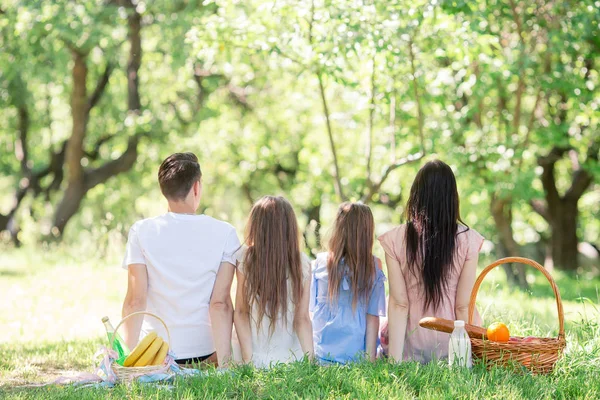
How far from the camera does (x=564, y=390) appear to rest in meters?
4.22

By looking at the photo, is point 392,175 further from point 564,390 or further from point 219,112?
point 564,390

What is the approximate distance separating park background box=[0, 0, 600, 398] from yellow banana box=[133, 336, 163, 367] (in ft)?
1.87

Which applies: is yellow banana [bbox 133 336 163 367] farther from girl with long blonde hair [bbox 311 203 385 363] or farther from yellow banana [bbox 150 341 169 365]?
girl with long blonde hair [bbox 311 203 385 363]

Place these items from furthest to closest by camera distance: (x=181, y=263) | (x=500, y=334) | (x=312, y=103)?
(x=312, y=103), (x=181, y=263), (x=500, y=334)

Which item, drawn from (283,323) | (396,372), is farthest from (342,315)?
(396,372)

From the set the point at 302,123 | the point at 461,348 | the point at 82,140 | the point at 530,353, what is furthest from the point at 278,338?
the point at 302,123

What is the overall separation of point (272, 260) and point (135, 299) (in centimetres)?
93

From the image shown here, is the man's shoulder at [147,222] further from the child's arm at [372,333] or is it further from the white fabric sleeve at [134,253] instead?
the child's arm at [372,333]

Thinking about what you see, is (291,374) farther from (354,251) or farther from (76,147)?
(76,147)

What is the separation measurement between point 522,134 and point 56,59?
29.3ft

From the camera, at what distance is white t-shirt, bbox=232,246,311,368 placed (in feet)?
16.5

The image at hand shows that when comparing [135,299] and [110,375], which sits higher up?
[135,299]

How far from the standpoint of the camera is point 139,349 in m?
4.45

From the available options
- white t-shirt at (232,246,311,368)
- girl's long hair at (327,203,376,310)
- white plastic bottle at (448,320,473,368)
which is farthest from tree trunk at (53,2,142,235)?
white plastic bottle at (448,320,473,368)
